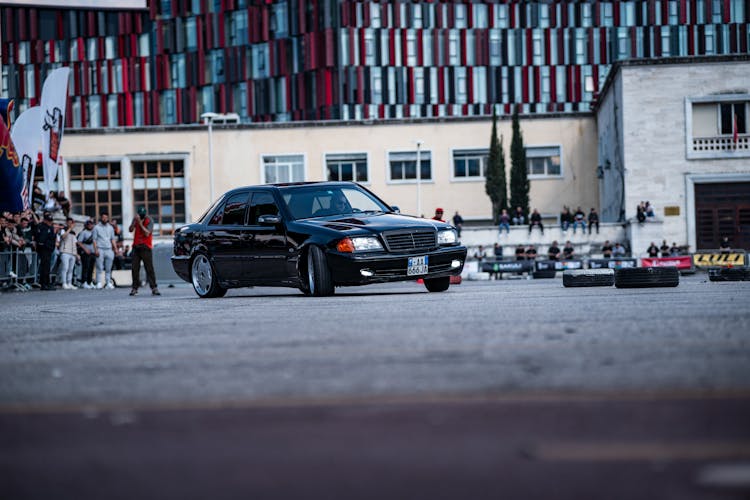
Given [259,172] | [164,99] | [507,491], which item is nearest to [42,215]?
[507,491]

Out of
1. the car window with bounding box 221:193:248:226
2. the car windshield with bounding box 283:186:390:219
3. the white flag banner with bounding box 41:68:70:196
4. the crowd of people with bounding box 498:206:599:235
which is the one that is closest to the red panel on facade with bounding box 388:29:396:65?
the crowd of people with bounding box 498:206:599:235

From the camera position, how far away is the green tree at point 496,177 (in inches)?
2354

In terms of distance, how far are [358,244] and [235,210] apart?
3.05m

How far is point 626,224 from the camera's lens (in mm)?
48656

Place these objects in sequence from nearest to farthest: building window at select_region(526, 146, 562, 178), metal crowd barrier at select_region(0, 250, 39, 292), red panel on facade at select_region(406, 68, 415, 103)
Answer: metal crowd barrier at select_region(0, 250, 39, 292) < building window at select_region(526, 146, 562, 178) < red panel on facade at select_region(406, 68, 415, 103)

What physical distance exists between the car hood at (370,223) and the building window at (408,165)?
1773 inches

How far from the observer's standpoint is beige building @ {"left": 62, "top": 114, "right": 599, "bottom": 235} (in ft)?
199

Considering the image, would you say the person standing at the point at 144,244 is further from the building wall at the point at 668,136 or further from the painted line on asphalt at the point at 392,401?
the building wall at the point at 668,136

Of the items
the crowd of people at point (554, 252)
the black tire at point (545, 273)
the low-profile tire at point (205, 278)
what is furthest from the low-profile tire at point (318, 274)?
the crowd of people at point (554, 252)

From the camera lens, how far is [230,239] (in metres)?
17.1

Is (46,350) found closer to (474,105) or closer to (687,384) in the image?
(687,384)

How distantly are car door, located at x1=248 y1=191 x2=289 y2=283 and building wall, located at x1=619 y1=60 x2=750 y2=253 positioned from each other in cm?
3428

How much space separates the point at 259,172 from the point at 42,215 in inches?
1307

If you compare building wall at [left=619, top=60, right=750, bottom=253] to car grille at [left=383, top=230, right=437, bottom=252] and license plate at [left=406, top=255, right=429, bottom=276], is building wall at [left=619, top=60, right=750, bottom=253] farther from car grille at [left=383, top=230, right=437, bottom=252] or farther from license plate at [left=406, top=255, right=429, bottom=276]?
license plate at [left=406, top=255, right=429, bottom=276]
